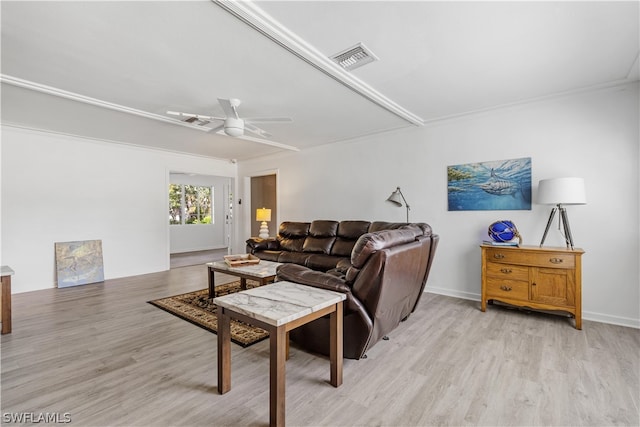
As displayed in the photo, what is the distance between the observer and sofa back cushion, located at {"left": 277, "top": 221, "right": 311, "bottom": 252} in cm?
530

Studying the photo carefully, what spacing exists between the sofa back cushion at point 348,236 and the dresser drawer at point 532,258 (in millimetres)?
1785

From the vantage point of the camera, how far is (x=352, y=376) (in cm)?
215

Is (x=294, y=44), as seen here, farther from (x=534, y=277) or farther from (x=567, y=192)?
(x=534, y=277)

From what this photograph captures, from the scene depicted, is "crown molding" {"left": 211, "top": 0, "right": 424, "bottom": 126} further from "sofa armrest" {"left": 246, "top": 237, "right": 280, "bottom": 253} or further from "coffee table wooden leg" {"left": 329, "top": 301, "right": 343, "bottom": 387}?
"sofa armrest" {"left": 246, "top": 237, "right": 280, "bottom": 253}

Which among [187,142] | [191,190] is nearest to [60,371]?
[187,142]

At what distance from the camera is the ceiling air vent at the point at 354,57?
239 centimetres

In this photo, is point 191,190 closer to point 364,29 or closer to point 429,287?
point 429,287

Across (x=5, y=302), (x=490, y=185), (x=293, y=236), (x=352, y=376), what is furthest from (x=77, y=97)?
(x=490, y=185)

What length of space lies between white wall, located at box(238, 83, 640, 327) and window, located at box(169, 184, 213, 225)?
5.34 metres

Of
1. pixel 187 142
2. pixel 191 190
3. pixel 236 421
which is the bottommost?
pixel 236 421

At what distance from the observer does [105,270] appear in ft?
17.4

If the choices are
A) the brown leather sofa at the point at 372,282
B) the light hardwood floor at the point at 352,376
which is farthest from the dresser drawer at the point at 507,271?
the brown leather sofa at the point at 372,282

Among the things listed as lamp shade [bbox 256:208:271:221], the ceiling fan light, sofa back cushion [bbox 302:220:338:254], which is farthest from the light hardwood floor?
lamp shade [bbox 256:208:271:221]

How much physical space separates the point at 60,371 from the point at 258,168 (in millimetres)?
5424
